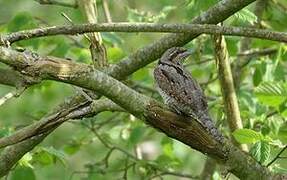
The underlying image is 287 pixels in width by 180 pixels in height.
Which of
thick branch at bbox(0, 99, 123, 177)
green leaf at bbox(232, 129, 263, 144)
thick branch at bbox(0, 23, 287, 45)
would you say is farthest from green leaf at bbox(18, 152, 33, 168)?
green leaf at bbox(232, 129, 263, 144)

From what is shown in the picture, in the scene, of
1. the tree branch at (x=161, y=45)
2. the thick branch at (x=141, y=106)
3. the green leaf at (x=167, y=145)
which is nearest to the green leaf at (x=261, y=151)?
the thick branch at (x=141, y=106)

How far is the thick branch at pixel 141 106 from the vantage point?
243 cm

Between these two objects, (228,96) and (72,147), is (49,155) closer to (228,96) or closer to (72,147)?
(228,96)

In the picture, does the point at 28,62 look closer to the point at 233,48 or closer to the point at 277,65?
the point at 233,48

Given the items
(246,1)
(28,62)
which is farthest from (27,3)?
(28,62)

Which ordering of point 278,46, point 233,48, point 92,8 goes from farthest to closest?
point 278,46, point 233,48, point 92,8

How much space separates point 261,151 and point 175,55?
54 cm

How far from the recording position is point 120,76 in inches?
135

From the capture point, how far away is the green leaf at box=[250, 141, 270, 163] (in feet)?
9.89

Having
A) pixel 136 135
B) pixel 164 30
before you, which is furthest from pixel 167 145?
pixel 164 30

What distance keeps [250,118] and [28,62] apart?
1.97 metres

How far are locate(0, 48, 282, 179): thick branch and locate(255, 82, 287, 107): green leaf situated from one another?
0.69m

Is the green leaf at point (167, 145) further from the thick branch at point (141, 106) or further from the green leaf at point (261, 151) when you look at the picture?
the thick branch at point (141, 106)

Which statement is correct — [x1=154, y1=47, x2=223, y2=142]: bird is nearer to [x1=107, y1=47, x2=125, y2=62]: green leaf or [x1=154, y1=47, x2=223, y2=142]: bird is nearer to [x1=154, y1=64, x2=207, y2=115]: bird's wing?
[x1=154, y1=64, x2=207, y2=115]: bird's wing
